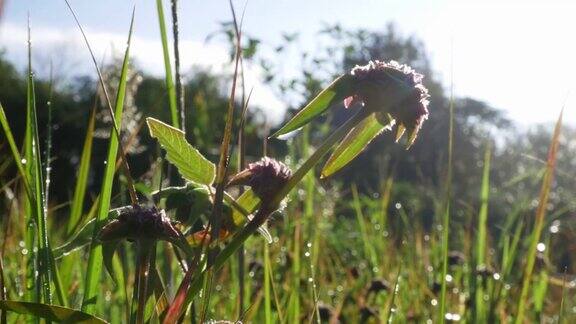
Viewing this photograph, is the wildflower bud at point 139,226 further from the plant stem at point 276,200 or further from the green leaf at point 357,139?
the green leaf at point 357,139

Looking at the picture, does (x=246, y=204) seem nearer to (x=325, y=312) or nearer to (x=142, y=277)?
(x=142, y=277)

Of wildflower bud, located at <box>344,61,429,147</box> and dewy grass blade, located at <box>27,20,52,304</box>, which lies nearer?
wildflower bud, located at <box>344,61,429,147</box>

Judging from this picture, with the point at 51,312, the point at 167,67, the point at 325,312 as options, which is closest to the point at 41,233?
the point at 51,312

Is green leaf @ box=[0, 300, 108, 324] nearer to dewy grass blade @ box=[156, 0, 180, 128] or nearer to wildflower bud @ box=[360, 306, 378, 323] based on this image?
dewy grass blade @ box=[156, 0, 180, 128]

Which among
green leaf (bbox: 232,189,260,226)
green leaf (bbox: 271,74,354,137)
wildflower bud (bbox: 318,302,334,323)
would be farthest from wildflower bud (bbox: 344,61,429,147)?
wildflower bud (bbox: 318,302,334,323)

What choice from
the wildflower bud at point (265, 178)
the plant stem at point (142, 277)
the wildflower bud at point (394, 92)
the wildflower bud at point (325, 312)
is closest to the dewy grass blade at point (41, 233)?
the plant stem at point (142, 277)

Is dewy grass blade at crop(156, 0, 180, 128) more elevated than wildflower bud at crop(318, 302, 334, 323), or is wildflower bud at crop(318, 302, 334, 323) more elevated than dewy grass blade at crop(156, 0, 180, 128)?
dewy grass blade at crop(156, 0, 180, 128)

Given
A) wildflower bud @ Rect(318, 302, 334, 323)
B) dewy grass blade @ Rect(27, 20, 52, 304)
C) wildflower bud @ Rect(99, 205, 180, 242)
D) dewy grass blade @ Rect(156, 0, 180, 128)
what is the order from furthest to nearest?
wildflower bud @ Rect(318, 302, 334, 323) < dewy grass blade @ Rect(156, 0, 180, 128) < dewy grass blade @ Rect(27, 20, 52, 304) < wildflower bud @ Rect(99, 205, 180, 242)
